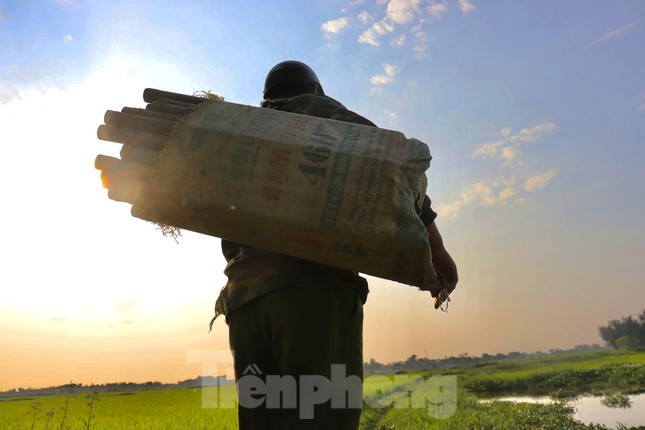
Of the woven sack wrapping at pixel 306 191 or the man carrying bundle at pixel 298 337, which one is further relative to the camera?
the man carrying bundle at pixel 298 337

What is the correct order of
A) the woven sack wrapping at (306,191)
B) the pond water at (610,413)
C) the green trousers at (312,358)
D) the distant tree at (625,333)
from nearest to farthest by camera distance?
the woven sack wrapping at (306,191) → the green trousers at (312,358) → the pond water at (610,413) → the distant tree at (625,333)

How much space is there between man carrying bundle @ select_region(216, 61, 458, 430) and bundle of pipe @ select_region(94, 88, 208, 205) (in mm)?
487

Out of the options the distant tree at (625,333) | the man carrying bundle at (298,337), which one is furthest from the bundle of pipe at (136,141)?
the distant tree at (625,333)

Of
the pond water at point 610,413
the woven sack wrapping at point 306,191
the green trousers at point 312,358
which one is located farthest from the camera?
the pond water at point 610,413

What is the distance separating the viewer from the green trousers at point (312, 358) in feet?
5.08

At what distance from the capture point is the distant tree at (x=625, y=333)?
62841mm

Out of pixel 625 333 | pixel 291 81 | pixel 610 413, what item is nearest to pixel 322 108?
pixel 291 81

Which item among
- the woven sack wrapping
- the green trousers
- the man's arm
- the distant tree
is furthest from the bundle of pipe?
the distant tree

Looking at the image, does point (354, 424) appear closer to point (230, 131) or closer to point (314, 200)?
point (314, 200)

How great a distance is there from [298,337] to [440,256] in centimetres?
67

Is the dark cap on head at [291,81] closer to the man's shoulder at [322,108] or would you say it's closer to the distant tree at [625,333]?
the man's shoulder at [322,108]

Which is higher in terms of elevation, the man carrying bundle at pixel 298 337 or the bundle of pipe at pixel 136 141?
the bundle of pipe at pixel 136 141

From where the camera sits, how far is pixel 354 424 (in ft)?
5.19

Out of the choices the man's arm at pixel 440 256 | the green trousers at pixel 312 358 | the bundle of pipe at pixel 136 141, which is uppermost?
the bundle of pipe at pixel 136 141
